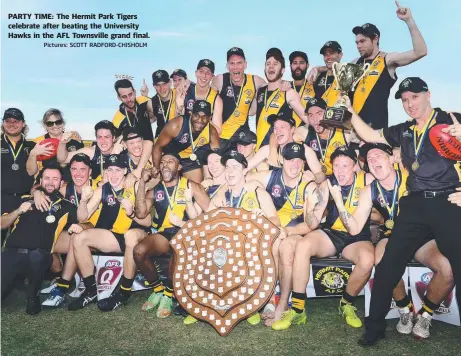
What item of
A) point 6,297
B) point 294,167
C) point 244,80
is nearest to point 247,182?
point 294,167

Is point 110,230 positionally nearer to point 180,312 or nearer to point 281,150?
point 180,312

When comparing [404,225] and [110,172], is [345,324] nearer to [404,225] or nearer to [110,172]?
[404,225]

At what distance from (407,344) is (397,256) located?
2.92 ft

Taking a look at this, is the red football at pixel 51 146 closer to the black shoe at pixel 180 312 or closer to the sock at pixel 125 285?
the sock at pixel 125 285

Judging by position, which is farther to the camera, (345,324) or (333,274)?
(333,274)

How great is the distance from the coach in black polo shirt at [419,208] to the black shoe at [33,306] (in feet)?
12.0

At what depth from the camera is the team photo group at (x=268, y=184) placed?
4.43m

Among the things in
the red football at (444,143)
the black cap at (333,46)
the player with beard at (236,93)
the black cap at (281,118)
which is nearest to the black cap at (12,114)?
the player with beard at (236,93)

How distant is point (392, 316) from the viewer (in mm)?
4965

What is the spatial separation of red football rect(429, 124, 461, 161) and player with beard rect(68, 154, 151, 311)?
345cm

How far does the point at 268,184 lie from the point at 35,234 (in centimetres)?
297

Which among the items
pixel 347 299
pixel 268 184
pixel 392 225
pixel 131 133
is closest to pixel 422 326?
pixel 347 299

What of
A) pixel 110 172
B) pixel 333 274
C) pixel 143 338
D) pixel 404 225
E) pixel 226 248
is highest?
pixel 110 172

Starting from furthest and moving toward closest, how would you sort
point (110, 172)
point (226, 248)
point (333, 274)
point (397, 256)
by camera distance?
point (110, 172) < point (333, 274) < point (226, 248) < point (397, 256)
